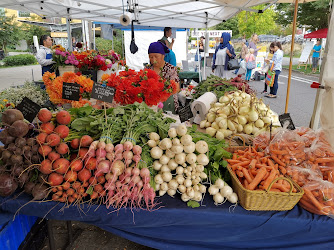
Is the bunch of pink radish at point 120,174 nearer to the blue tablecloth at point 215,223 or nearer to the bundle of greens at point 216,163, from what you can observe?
the blue tablecloth at point 215,223

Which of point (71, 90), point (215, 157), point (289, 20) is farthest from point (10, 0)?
point (289, 20)

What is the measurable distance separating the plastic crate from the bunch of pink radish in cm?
66

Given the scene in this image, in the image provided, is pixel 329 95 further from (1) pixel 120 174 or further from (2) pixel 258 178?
(1) pixel 120 174

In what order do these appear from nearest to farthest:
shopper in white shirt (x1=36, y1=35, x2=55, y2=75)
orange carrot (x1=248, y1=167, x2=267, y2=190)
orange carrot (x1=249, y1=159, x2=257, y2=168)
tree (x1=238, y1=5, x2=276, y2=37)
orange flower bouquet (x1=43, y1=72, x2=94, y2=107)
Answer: orange carrot (x1=248, y1=167, x2=267, y2=190), orange carrot (x1=249, y1=159, x2=257, y2=168), orange flower bouquet (x1=43, y1=72, x2=94, y2=107), shopper in white shirt (x1=36, y1=35, x2=55, y2=75), tree (x1=238, y1=5, x2=276, y2=37)

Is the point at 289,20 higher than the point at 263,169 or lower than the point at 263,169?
higher

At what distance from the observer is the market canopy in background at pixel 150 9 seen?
4.69 meters

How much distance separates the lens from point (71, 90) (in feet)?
7.41

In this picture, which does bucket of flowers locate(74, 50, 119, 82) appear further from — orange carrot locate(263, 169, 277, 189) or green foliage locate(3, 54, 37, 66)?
green foliage locate(3, 54, 37, 66)

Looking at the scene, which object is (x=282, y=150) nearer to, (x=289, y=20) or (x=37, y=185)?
(x=37, y=185)

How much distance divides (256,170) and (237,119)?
98 cm

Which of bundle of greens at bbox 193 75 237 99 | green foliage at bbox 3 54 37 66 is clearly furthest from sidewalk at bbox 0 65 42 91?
bundle of greens at bbox 193 75 237 99

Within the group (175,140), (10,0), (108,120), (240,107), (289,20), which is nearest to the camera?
(175,140)

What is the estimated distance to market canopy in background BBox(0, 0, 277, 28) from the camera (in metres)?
4.69

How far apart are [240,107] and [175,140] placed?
51.9 inches
